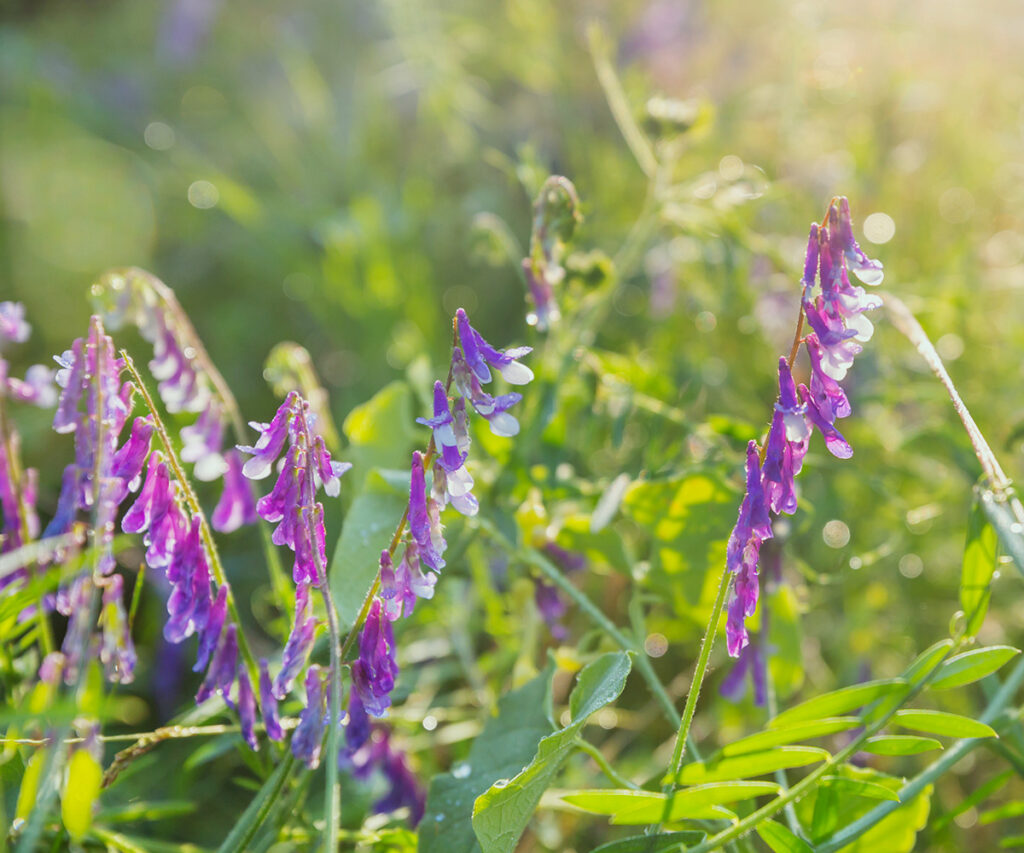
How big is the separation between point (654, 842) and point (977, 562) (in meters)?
0.29

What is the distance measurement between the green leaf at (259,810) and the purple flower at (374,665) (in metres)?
0.07

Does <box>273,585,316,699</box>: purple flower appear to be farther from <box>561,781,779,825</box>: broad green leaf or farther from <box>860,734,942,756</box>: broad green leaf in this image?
<box>860,734,942,756</box>: broad green leaf

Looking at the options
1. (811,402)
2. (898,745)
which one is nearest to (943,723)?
(898,745)

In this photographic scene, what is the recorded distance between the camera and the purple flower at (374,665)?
2.00 ft

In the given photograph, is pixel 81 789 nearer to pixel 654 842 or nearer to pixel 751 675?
pixel 654 842

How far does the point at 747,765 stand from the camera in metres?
0.65

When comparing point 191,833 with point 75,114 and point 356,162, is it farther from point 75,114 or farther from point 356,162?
point 75,114

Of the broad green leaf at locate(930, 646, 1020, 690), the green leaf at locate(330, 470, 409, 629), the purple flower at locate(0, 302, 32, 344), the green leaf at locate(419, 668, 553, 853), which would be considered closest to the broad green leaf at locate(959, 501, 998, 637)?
the broad green leaf at locate(930, 646, 1020, 690)

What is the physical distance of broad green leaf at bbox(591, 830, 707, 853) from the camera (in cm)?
64

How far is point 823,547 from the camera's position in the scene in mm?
1353

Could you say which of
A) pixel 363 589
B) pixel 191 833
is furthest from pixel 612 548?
pixel 191 833

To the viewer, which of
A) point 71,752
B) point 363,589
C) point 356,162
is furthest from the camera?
point 356,162

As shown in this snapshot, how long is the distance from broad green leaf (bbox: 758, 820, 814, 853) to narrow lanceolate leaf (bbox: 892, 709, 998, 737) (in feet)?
0.33

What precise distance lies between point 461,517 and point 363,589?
0.14m
